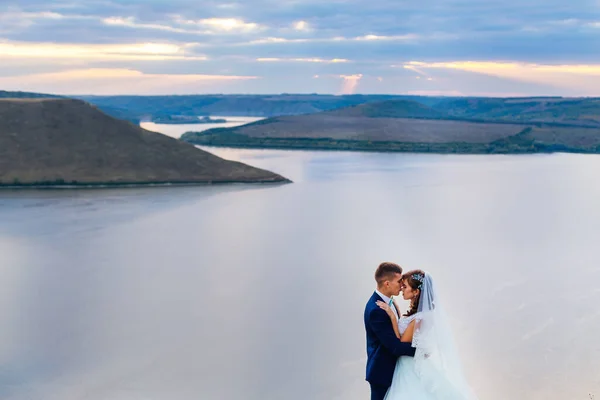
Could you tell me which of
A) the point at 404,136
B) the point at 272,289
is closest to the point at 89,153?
the point at 272,289

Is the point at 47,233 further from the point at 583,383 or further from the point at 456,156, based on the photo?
the point at 456,156

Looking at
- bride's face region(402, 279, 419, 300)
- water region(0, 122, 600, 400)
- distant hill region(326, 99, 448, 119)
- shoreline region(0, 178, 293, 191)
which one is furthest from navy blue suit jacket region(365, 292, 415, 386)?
distant hill region(326, 99, 448, 119)

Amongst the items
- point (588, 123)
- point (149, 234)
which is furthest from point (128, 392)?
point (588, 123)

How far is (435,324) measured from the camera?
2783 mm

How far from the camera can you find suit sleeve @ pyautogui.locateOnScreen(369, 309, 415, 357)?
8.93 feet

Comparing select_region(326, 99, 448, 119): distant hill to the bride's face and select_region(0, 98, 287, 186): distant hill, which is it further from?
the bride's face

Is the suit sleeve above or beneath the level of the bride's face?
beneath

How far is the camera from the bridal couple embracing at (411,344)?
272cm

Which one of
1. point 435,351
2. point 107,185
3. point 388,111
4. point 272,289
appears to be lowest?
point 107,185

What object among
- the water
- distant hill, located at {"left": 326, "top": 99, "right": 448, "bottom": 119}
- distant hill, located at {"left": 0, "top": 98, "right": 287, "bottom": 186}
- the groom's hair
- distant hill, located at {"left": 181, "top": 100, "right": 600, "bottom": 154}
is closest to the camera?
the groom's hair

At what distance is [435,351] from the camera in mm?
2811

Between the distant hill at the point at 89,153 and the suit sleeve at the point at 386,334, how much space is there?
928 inches

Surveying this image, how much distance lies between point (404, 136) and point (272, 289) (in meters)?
39.4

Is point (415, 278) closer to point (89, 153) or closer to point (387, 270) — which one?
point (387, 270)
